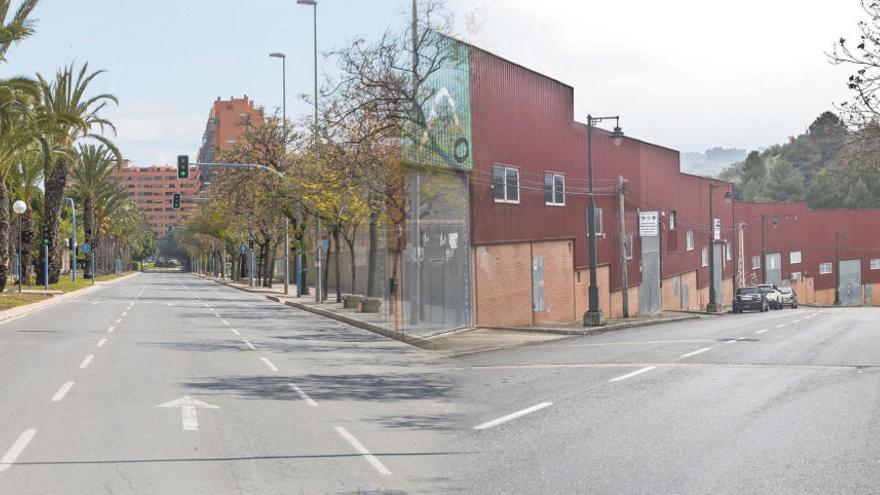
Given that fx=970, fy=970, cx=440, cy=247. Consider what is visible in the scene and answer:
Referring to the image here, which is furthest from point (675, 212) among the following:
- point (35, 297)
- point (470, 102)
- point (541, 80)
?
point (35, 297)

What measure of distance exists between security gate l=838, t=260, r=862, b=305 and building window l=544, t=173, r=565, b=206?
209ft

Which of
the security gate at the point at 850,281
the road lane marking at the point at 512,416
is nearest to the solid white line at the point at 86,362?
the road lane marking at the point at 512,416

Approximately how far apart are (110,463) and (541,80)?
110 ft

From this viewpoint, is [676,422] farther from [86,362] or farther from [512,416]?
[86,362]

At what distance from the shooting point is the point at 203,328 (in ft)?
100

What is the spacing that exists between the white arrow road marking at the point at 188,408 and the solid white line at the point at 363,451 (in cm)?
180

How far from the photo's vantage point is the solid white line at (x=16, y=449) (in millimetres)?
9688

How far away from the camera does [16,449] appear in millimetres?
10492

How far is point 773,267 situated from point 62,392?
83764mm

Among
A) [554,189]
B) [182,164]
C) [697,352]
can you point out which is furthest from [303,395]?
[182,164]

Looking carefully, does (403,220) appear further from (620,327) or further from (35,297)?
(35,297)

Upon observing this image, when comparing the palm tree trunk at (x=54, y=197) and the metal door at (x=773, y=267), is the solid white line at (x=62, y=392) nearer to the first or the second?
the palm tree trunk at (x=54, y=197)

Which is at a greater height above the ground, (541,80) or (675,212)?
(541,80)

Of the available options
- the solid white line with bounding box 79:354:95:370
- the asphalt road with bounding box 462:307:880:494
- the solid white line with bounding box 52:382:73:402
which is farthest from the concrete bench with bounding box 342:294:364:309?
the solid white line with bounding box 52:382:73:402
